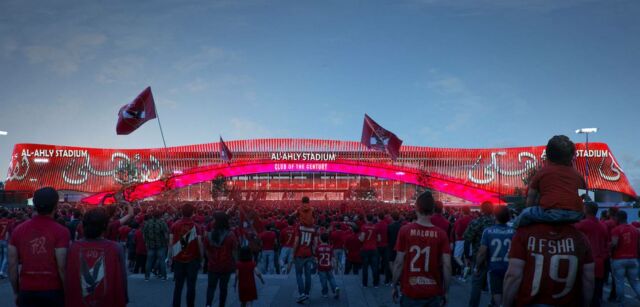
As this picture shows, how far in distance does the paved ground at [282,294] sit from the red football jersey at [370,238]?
977 mm

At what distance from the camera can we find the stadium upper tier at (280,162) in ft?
209

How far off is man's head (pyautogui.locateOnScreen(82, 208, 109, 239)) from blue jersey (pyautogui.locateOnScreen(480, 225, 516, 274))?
502cm

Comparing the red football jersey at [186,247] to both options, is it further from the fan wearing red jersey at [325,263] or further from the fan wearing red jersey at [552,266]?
the fan wearing red jersey at [552,266]

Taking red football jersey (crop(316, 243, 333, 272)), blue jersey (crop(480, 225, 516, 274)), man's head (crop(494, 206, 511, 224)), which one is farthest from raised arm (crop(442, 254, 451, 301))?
red football jersey (crop(316, 243, 333, 272))

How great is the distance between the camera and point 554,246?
3.62 metres

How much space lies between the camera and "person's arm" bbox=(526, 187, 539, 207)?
3.78 meters

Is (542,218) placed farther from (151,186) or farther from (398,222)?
(151,186)

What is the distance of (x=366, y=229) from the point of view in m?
12.6

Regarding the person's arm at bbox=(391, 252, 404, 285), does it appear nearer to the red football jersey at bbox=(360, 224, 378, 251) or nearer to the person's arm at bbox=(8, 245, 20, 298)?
the person's arm at bbox=(8, 245, 20, 298)

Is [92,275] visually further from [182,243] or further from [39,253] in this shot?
[182,243]

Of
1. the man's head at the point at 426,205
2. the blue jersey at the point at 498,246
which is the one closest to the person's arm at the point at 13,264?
the man's head at the point at 426,205

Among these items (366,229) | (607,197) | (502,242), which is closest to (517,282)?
(502,242)

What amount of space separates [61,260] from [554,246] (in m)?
4.23

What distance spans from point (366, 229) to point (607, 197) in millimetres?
61287
